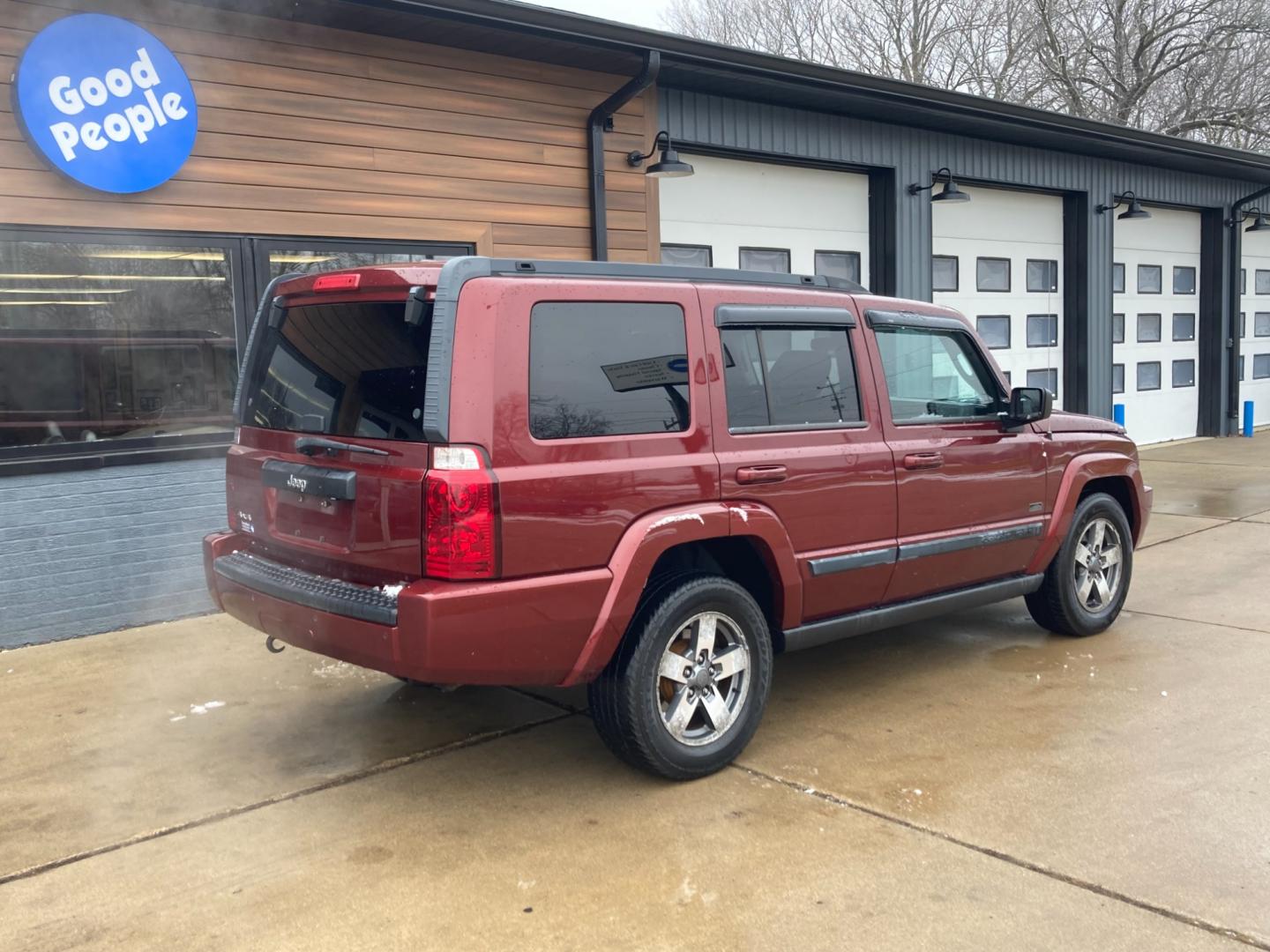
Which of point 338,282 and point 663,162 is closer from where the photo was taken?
point 338,282

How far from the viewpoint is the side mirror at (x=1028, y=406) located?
512 cm

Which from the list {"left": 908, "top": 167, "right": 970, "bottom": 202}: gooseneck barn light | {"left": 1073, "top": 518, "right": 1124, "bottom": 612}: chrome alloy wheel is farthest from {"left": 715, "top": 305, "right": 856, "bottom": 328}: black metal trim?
{"left": 908, "top": 167, "right": 970, "bottom": 202}: gooseneck barn light

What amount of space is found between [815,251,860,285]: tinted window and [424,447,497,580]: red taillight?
745 centimetres

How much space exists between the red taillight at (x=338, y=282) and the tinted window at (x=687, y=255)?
545cm

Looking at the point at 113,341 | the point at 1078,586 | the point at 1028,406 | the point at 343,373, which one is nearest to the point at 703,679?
the point at 343,373

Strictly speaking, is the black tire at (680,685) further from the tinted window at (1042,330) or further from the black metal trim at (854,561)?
the tinted window at (1042,330)

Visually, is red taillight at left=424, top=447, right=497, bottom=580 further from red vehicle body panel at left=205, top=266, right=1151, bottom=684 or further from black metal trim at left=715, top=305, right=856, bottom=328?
black metal trim at left=715, top=305, right=856, bottom=328

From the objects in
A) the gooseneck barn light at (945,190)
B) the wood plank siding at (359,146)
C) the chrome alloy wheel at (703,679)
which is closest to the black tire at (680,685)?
the chrome alloy wheel at (703,679)

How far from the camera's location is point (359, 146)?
7.07m

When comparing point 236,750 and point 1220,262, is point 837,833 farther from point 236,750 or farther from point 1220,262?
point 1220,262

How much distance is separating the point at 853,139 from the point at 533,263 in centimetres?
732

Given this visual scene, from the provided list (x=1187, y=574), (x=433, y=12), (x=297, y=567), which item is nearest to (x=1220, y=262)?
(x=1187, y=574)

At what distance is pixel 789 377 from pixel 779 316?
0.25 m

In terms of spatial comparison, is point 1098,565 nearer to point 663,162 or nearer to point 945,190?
point 663,162
